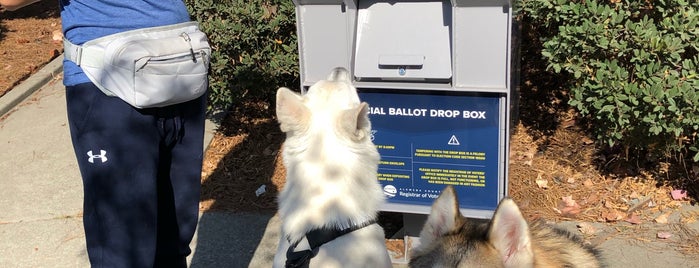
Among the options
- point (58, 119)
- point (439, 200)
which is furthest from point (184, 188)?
point (58, 119)

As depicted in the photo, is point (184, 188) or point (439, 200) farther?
point (184, 188)

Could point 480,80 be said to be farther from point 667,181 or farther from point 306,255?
point 667,181

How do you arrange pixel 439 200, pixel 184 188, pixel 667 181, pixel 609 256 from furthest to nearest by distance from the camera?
1. pixel 667 181
2. pixel 609 256
3. pixel 184 188
4. pixel 439 200

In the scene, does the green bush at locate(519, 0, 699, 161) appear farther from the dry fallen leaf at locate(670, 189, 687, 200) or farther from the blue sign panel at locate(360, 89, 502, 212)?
the blue sign panel at locate(360, 89, 502, 212)

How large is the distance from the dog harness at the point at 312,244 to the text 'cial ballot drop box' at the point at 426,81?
127cm

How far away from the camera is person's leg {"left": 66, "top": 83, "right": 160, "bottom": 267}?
2832 mm

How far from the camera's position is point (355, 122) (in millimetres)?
2924

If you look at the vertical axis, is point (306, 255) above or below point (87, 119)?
below

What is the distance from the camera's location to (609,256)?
443 cm

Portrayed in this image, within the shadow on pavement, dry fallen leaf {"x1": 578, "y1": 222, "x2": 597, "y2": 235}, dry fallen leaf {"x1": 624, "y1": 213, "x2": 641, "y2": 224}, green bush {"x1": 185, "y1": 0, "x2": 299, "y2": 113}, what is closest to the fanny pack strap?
the shadow on pavement

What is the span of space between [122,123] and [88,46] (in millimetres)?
361

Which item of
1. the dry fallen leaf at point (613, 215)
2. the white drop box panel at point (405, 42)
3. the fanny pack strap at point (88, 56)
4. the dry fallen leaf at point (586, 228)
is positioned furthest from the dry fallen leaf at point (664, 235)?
the fanny pack strap at point (88, 56)

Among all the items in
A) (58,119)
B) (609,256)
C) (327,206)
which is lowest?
(609,256)

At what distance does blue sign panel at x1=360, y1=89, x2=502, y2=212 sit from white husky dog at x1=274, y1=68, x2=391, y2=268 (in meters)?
1.00
